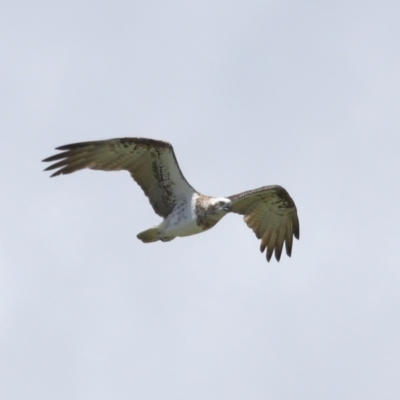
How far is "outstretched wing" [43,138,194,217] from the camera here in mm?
20938

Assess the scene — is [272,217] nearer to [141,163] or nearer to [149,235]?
[149,235]

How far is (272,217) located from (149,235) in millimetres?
3820

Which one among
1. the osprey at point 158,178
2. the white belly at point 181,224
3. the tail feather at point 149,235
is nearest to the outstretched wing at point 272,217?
the osprey at point 158,178

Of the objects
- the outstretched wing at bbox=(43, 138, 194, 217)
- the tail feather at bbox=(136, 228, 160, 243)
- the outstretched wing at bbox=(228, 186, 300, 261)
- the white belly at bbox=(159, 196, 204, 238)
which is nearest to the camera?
the outstretched wing at bbox=(43, 138, 194, 217)

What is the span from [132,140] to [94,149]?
0.76 metres

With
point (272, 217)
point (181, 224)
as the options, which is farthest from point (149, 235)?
point (272, 217)

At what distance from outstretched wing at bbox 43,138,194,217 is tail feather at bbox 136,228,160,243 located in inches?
18.8

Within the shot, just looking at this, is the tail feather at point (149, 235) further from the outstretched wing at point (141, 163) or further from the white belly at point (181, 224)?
the outstretched wing at point (141, 163)

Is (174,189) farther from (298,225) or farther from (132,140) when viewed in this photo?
(298,225)

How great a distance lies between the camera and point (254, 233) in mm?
24656

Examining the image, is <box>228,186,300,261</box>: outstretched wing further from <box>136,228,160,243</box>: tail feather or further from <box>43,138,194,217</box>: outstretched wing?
<box>136,228,160,243</box>: tail feather

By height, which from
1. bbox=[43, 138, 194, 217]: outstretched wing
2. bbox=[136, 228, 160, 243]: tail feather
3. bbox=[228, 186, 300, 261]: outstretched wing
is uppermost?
bbox=[43, 138, 194, 217]: outstretched wing

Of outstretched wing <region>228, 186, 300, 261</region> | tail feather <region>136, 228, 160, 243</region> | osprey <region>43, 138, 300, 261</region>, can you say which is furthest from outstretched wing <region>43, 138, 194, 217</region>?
outstretched wing <region>228, 186, 300, 261</region>

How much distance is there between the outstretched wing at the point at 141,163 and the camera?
824 inches
